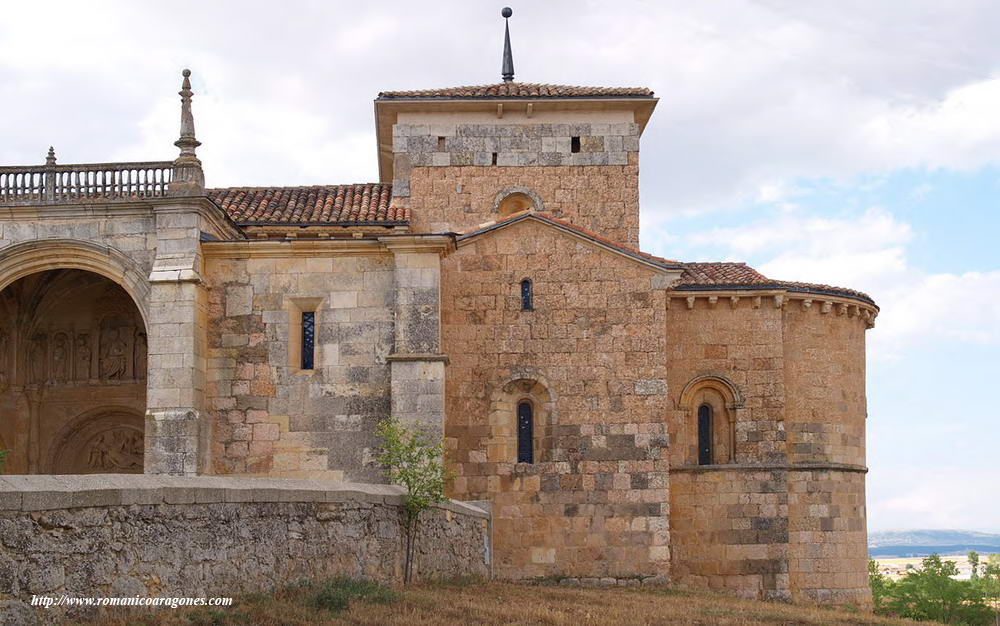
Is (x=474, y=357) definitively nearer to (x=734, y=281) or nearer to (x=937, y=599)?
(x=734, y=281)

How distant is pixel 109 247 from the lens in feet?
70.3

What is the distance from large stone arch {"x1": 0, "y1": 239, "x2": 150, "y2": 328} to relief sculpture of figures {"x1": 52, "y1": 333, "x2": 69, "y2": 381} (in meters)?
3.47

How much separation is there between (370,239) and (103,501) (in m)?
11.9

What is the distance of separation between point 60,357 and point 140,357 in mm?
1695

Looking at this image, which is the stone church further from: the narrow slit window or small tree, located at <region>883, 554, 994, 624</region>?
small tree, located at <region>883, 554, 994, 624</region>

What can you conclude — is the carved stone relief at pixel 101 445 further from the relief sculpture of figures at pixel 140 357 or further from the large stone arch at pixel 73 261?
the large stone arch at pixel 73 261

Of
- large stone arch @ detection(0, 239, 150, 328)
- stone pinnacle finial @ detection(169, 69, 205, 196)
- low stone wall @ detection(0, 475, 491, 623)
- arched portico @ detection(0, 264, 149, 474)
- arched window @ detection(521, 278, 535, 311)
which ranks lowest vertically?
low stone wall @ detection(0, 475, 491, 623)

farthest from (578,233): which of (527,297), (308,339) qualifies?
(308,339)

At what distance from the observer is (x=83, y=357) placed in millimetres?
24906

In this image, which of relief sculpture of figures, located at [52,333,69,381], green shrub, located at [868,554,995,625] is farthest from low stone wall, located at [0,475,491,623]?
green shrub, located at [868,554,995,625]

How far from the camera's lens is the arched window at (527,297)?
76.2 feet

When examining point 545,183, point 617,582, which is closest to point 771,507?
point 617,582

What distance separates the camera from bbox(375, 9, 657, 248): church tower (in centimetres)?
2770

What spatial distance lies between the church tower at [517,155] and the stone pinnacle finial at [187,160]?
658 centimetres
